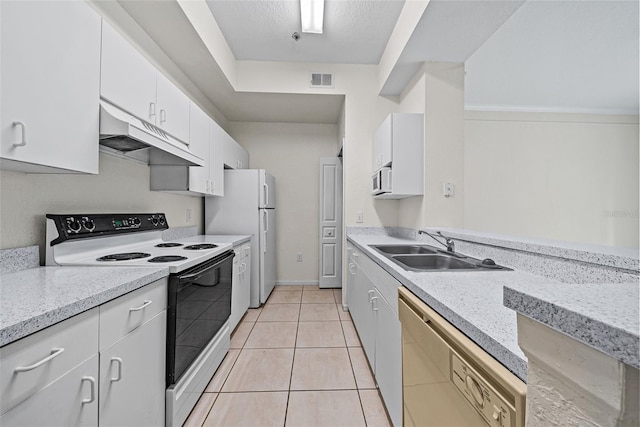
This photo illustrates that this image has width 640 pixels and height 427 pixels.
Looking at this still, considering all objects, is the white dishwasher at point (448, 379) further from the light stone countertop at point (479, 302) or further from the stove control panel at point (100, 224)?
the stove control panel at point (100, 224)

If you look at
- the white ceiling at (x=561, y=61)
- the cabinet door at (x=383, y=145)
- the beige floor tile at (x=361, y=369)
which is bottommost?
the beige floor tile at (x=361, y=369)

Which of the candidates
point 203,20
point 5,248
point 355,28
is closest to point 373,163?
point 355,28

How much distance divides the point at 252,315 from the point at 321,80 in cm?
283

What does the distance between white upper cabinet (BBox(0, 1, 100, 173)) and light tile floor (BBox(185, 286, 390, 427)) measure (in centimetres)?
153

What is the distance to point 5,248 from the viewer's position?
4.13ft

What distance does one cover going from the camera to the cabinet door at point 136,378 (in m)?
1.03

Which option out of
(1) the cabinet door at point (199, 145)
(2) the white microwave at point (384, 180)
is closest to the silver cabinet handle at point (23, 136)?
(1) the cabinet door at point (199, 145)

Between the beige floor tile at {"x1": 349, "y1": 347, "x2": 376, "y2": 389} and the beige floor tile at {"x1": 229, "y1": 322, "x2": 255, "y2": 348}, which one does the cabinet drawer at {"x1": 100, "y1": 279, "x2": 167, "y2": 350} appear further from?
the beige floor tile at {"x1": 349, "y1": 347, "x2": 376, "y2": 389}

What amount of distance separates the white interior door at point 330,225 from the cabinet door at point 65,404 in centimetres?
331

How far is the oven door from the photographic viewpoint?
142 cm

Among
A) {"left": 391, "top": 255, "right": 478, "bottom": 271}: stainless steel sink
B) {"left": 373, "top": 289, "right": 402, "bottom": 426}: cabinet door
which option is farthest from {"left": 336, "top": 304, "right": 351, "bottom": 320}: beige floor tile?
{"left": 391, "top": 255, "right": 478, "bottom": 271}: stainless steel sink

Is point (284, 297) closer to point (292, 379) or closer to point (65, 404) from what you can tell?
point (292, 379)

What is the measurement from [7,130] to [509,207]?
5.54 meters

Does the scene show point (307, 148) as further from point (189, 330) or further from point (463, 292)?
point (463, 292)
